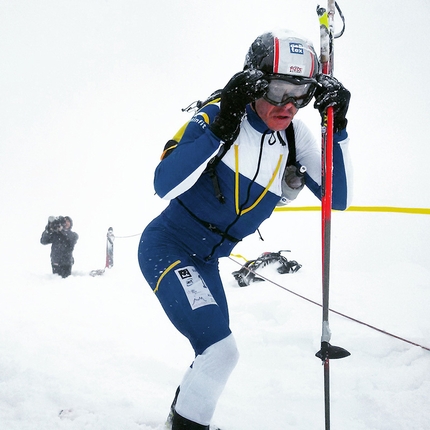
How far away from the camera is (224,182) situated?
7.76 ft

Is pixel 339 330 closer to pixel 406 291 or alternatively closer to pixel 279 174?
pixel 406 291

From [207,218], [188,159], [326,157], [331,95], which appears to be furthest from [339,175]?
[188,159]

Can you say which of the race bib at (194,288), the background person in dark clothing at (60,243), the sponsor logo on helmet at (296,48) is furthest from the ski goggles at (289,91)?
the background person in dark clothing at (60,243)

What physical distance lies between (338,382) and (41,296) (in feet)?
19.4

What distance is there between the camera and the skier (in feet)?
6.30

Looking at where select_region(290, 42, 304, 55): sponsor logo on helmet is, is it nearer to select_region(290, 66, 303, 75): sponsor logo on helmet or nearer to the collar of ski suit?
select_region(290, 66, 303, 75): sponsor logo on helmet

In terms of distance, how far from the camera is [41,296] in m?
7.02

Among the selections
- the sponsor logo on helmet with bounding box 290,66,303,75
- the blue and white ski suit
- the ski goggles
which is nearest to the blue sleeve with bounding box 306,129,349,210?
the blue and white ski suit

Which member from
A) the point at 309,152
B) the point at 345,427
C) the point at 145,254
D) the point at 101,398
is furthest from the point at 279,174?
the point at 101,398

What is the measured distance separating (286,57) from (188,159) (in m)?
0.87

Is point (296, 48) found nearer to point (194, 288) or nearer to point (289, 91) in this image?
point (289, 91)

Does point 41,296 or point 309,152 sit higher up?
point 309,152

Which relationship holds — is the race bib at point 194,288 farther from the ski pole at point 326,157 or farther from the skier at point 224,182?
the ski pole at point 326,157

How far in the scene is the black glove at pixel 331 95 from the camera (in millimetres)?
2215
